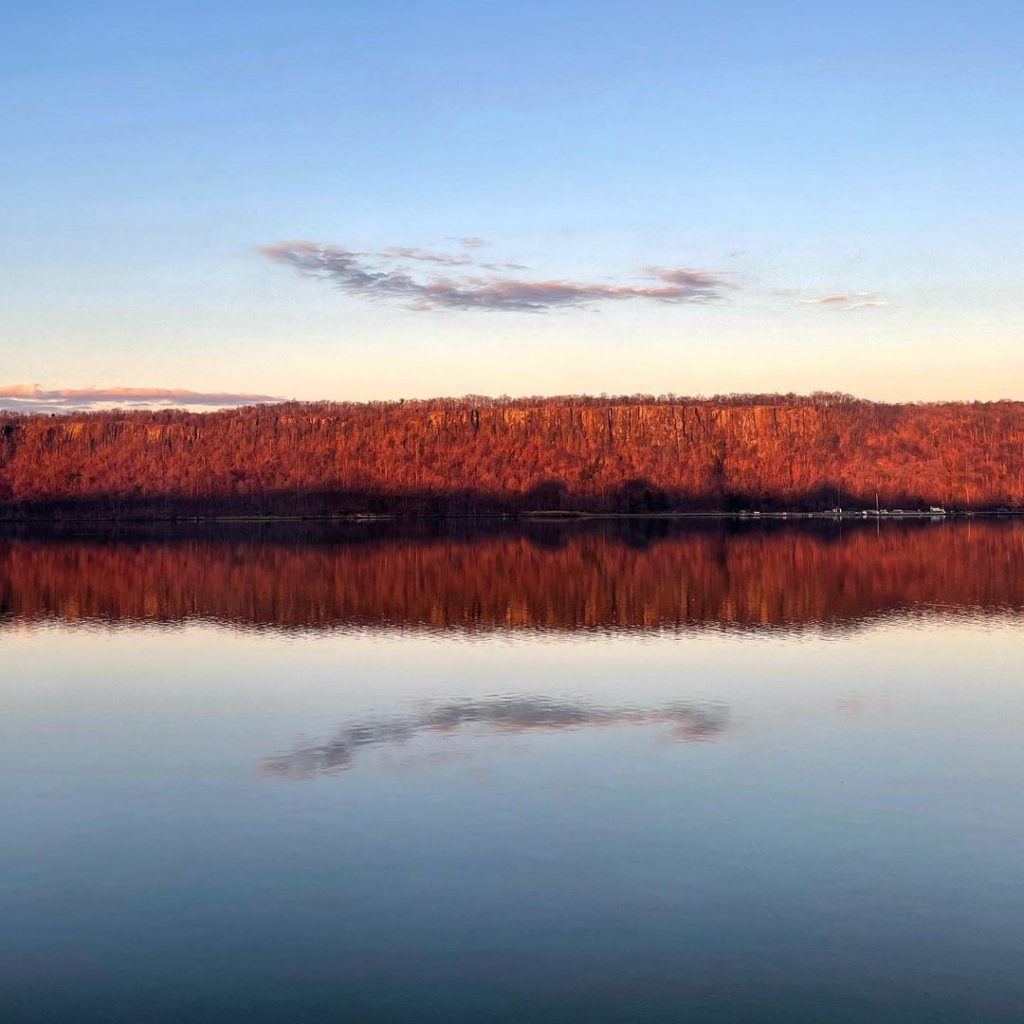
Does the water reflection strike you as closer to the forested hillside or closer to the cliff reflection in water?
the cliff reflection in water

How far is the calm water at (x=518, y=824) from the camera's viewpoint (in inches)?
334

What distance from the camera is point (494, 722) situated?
58.4 feet

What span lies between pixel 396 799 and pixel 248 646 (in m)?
15.3

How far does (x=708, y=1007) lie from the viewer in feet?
26.4

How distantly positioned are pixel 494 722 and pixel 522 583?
25045 millimetres

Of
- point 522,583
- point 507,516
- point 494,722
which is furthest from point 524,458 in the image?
point 494,722

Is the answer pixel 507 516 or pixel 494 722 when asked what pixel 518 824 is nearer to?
pixel 494 722

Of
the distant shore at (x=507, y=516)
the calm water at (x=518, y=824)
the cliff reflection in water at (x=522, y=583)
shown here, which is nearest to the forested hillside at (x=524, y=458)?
the distant shore at (x=507, y=516)

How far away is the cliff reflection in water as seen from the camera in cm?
3234

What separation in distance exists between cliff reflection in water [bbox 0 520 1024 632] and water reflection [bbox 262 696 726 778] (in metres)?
10.5

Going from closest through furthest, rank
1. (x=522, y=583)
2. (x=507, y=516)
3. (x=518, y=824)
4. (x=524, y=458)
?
(x=518, y=824) → (x=522, y=583) → (x=507, y=516) → (x=524, y=458)

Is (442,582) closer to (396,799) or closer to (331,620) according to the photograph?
(331,620)

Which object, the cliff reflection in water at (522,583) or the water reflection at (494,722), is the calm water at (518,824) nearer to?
the water reflection at (494,722)

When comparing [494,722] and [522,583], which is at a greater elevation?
[494,722]
